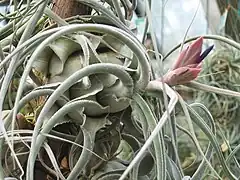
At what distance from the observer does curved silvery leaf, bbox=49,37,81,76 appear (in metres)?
0.41

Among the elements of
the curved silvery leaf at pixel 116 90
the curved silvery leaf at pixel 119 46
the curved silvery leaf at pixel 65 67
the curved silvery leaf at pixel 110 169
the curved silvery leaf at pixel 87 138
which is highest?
the curved silvery leaf at pixel 119 46

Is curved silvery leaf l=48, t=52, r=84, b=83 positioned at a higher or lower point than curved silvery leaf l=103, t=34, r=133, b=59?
lower

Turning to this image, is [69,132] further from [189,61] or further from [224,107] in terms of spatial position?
[224,107]

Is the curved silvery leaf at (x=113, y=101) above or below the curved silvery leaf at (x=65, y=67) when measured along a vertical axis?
below

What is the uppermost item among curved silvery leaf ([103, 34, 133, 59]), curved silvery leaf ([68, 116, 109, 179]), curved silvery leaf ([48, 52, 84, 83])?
curved silvery leaf ([103, 34, 133, 59])

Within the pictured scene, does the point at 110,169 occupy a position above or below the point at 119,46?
below

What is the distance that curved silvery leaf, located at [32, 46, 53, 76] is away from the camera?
1.37ft

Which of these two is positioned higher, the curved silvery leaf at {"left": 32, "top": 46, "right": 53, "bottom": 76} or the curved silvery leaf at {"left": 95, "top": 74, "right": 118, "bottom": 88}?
the curved silvery leaf at {"left": 32, "top": 46, "right": 53, "bottom": 76}

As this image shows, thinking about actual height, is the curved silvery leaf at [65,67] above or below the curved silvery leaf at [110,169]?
above

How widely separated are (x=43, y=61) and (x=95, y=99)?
6 cm

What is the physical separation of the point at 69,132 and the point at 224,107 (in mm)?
998

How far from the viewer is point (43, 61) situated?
0.42m

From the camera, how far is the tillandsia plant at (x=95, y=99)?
37cm

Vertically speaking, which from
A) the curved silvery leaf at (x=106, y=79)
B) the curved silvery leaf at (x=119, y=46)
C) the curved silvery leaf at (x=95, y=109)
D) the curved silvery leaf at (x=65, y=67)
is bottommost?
the curved silvery leaf at (x=95, y=109)
